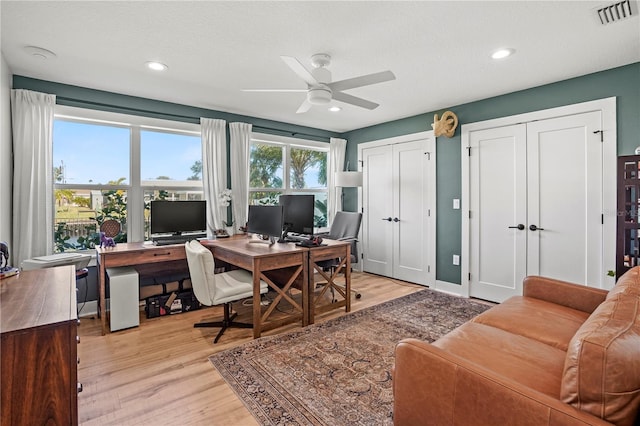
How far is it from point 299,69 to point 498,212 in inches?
118

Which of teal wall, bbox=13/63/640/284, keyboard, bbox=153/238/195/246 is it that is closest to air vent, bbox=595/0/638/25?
teal wall, bbox=13/63/640/284

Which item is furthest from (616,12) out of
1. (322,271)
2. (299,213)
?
(322,271)

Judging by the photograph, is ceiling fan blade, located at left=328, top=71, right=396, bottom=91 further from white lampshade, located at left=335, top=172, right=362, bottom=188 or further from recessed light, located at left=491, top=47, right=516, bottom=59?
white lampshade, located at left=335, top=172, right=362, bottom=188

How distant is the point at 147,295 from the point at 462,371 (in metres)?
3.44

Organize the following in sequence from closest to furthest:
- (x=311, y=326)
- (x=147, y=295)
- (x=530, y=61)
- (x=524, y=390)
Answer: (x=524, y=390)
(x=530, y=61)
(x=311, y=326)
(x=147, y=295)

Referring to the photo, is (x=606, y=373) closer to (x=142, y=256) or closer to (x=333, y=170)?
(x=142, y=256)

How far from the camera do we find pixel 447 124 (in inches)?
166

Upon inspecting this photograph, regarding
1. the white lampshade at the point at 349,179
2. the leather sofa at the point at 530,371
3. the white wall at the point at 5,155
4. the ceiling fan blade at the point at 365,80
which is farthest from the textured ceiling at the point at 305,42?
the leather sofa at the point at 530,371

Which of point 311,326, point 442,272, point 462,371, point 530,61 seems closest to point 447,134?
point 530,61

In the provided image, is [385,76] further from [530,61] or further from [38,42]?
[38,42]

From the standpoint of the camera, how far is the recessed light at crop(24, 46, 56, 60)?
8.35 ft

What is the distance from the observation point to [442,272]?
177 inches

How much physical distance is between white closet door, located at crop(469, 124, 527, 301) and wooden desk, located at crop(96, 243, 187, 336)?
11.8 feet

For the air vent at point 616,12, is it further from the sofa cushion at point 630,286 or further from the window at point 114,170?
the window at point 114,170
